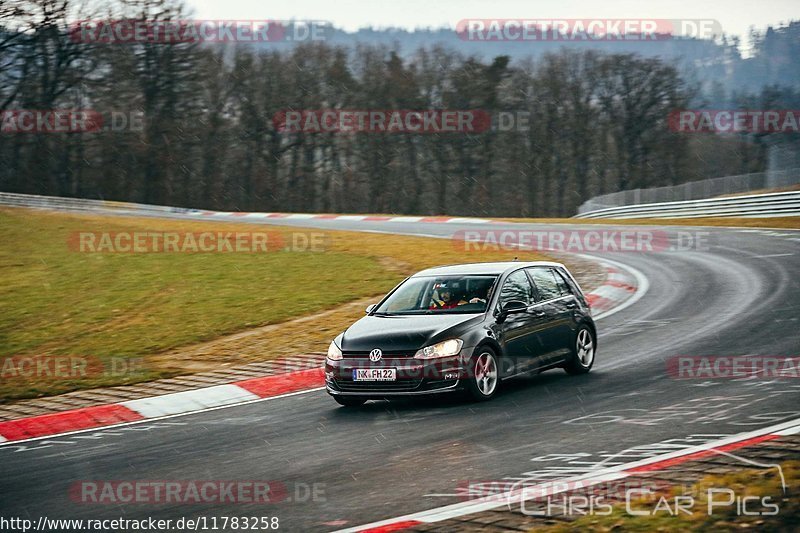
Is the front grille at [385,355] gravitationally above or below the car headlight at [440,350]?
below

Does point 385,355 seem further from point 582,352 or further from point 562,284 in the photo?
point 562,284

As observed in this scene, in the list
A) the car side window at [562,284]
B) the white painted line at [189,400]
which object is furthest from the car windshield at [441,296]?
the white painted line at [189,400]

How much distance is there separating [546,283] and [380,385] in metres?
3.00

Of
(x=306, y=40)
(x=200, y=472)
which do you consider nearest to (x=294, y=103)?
(x=306, y=40)

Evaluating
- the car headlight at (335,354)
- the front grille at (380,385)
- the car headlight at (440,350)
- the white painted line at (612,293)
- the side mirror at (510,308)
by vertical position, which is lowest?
the white painted line at (612,293)

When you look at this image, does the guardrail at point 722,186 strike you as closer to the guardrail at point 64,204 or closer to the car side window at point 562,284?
the guardrail at point 64,204

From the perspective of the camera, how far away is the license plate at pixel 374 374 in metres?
10.2

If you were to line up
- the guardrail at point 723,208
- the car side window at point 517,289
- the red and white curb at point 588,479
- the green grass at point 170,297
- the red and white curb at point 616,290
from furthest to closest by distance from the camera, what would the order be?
the guardrail at point 723,208 → the red and white curb at point 616,290 → the green grass at point 170,297 → the car side window at point 517,289 → the red and white curb at point 588,479

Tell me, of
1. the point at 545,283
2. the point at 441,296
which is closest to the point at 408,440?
the point at 441,296

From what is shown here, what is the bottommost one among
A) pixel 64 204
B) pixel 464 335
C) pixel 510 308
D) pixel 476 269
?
pixel 464 335

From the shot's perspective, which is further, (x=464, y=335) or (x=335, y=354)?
(x=335, y=354)

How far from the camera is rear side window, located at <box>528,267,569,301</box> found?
475 inches

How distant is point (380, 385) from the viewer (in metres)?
10.3

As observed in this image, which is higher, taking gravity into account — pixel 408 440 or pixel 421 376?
pixel 421 376
